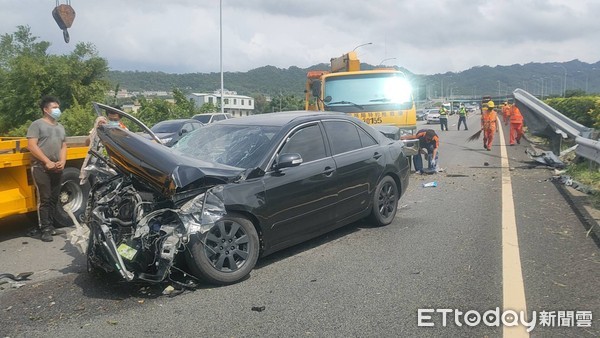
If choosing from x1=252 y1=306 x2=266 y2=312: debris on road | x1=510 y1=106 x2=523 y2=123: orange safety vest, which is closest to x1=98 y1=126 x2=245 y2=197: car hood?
x1=252 y1=306 x2=266 y2=312: debris on road

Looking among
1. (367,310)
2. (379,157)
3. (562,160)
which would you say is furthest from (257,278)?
(562,160)

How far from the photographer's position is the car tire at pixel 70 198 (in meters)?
7.49

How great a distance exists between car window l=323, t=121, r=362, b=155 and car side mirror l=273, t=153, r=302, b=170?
0.96 m

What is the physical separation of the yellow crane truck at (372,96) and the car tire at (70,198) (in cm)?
626

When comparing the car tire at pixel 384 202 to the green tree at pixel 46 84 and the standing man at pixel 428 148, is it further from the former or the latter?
the green tree at pixel 46 84

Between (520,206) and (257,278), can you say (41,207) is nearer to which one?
(257,278)

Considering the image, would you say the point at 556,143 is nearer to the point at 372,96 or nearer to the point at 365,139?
the point at 372,96

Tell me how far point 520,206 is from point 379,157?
2.78 m

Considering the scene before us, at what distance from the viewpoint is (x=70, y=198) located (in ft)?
25.6

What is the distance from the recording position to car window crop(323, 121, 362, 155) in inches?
247

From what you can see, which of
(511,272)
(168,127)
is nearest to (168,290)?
(511,272)

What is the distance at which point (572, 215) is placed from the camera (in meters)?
7.31

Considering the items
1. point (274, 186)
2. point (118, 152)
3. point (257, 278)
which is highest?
point (118, 152)

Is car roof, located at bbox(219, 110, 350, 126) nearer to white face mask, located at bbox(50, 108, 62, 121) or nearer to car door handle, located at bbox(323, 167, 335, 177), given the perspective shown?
car door handle, located at bbox(323, 167, 335, 177)
